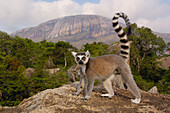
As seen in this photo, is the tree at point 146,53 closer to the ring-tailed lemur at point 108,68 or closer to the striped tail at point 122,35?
the striped tail at point 122,35

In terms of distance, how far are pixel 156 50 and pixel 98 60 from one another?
3369cm

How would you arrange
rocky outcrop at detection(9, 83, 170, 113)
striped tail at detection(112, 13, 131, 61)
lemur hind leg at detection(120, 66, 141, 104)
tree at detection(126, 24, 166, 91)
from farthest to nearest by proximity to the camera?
1. tree at detection(126, 24, 166, 91)
2. striped tail at detection(112, 13, 131, 61)
3. lemur hind leg at detection(120, 66, 141, 104)
4. rocky outcrop at detection(9, 83, 170, 113)

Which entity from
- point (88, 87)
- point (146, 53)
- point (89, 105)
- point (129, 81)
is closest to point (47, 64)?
point (146, 53)

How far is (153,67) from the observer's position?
102 feet

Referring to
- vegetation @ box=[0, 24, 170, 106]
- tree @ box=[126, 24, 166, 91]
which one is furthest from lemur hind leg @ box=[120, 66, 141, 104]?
tree @ box=[126, 24, 166, 91]

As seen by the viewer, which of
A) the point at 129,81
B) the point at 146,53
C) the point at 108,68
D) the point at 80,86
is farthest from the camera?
the point at 146,53

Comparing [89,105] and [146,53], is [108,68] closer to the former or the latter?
[89,105]

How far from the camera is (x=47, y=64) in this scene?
35906 mm

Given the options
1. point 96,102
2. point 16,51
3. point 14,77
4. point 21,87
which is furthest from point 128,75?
point 16,51

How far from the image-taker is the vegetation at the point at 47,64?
56.2 ft

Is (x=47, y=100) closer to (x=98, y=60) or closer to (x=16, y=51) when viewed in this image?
(x=98, y=60)

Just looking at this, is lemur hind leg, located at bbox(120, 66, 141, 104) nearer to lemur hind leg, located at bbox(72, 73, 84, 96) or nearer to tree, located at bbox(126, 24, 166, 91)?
lemur hind leg, located at bbox(72, 73, 84, 96)

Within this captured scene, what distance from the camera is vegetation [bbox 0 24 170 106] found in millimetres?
17141

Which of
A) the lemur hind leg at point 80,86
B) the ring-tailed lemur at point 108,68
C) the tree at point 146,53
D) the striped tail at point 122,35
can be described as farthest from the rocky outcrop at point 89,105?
the tree at point 146,53
